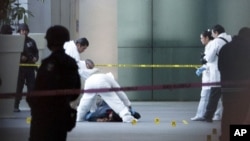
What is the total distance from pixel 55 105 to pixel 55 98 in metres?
0.09

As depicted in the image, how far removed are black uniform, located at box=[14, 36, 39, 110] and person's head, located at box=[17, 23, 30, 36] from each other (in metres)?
0.08

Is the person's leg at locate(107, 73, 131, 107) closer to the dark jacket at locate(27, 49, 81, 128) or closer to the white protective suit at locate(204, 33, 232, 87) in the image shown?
the white protective suit at locate(204, 33, 232, 87)

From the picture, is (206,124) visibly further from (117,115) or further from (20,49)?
(20,49)

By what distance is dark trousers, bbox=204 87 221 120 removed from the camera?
950 centimetres

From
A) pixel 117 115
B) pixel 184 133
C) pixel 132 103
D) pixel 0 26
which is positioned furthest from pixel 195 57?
pixel 0 26

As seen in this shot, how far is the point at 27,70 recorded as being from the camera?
29.5ft

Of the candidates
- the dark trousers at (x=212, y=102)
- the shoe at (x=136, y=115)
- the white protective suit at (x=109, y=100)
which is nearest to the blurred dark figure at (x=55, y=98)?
the dark trousers at (x=212, y=102)

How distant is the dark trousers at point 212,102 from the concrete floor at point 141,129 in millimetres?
149

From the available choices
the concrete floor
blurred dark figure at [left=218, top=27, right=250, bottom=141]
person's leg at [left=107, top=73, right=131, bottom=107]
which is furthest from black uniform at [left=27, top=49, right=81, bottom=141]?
person's leg at [left=107, top=73, right=131, bottom=107]

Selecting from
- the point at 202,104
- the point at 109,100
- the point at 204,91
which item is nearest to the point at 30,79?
the point at 109,100

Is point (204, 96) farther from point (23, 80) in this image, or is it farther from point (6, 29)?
point (6, 29)

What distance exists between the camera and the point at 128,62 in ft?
43.9

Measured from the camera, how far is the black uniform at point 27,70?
8102mm

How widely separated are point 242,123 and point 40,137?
2644 millimetres
